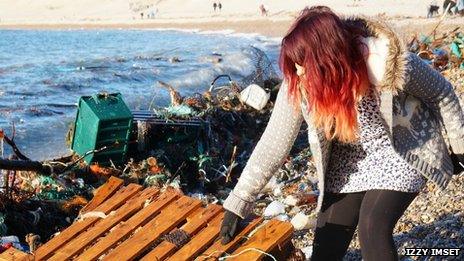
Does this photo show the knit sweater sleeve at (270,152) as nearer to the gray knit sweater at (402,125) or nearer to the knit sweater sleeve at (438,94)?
the gray knit sweater at (402,125)

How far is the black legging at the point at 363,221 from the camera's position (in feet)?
8.29

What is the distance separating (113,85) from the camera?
661 inches

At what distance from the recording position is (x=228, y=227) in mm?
2912

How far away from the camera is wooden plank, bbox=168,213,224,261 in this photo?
9.80ft

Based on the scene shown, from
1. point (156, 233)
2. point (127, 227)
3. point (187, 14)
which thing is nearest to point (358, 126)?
point (156, 233)

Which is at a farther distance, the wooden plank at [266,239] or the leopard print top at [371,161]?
the wooden plank at [266,239]

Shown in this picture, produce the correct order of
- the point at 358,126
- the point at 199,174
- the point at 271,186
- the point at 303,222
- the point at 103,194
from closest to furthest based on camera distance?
the point at 358,126 → the point at 103,194 → the point at 303,222 → the point at 271,186 → the point at 199,174

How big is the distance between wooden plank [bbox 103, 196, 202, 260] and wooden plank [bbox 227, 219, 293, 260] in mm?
553

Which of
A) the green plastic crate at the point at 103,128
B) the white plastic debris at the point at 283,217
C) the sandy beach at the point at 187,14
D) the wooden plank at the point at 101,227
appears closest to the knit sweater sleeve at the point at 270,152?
the wooden plank at the point at 101,227

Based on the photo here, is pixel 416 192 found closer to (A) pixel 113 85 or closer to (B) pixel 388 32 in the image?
(B) pixel 388 32

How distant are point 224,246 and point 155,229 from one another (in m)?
0.52

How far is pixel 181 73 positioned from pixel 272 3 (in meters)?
36.3

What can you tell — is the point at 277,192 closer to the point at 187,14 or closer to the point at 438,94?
the point at 438,94

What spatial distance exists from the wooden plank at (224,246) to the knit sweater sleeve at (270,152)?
0.80 feet
